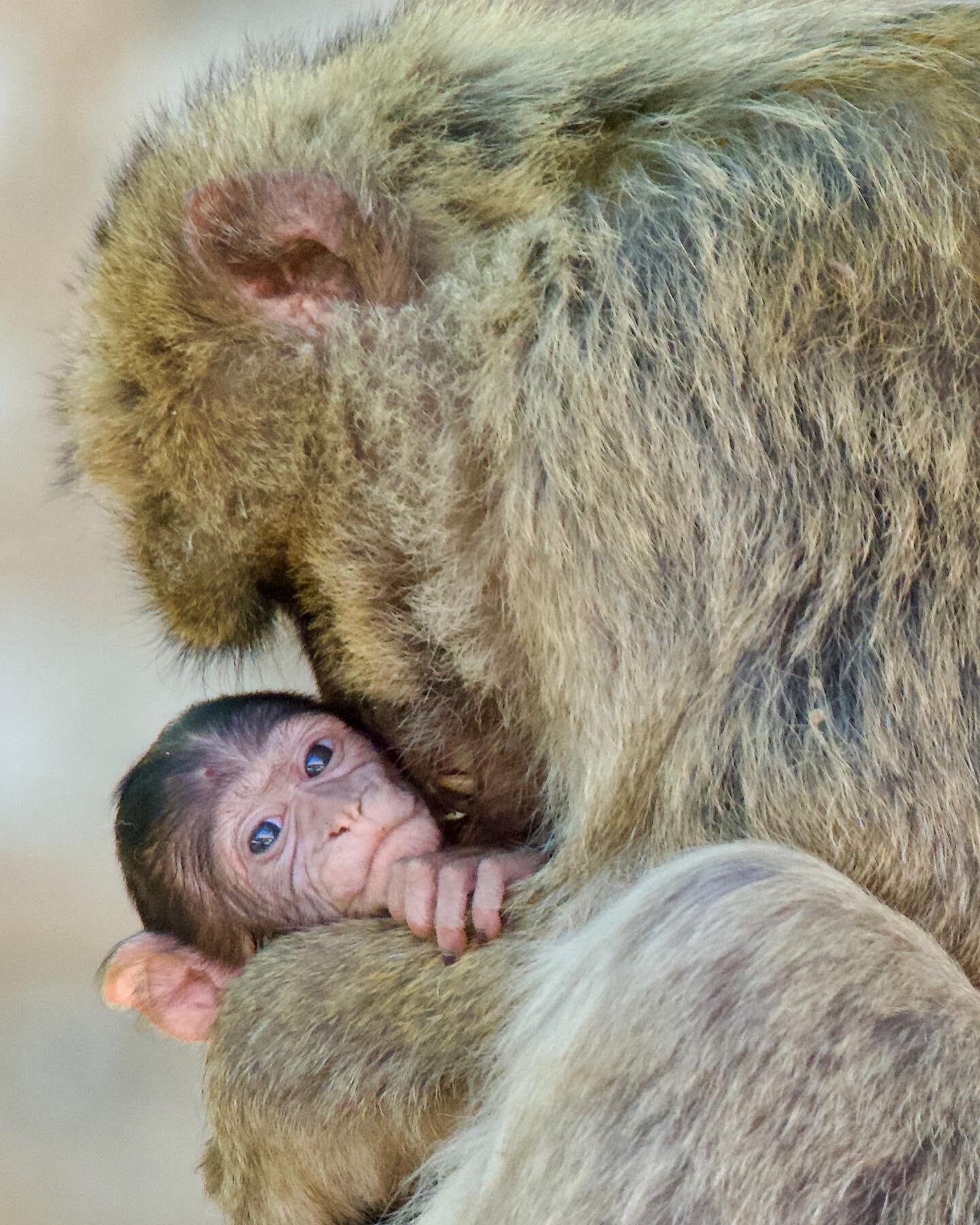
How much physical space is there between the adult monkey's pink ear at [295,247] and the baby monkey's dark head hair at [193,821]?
2.20ft

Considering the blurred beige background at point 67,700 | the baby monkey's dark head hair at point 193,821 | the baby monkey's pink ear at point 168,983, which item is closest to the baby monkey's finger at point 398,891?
the baby monkey's dark head hair at point 193,821

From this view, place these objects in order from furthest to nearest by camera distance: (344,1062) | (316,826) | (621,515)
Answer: (316,826), (344,1062), (621,515)

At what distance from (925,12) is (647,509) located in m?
0.73

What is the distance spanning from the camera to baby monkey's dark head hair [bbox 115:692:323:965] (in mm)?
2299

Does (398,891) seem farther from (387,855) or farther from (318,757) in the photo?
(318,757)

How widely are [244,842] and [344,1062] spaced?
43cm

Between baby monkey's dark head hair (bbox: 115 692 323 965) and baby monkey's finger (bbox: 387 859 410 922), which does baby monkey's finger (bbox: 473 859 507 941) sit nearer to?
baby monkey's finger (bbox: 387 859 410 922)

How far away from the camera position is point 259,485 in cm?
207

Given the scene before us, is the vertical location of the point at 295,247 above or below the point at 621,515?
above

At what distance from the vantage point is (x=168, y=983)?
2.33 metres

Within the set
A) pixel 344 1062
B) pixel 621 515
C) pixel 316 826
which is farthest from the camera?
pixel 316 826

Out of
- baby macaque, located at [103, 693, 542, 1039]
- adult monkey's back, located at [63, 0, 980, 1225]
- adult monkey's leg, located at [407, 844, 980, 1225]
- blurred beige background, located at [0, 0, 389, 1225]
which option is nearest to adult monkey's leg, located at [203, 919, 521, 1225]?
adult monkey's back, located at [63, 0, 980, 1225]

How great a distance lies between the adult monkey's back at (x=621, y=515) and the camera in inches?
62.1

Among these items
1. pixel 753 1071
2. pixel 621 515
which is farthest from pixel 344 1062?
pixel 621 515
